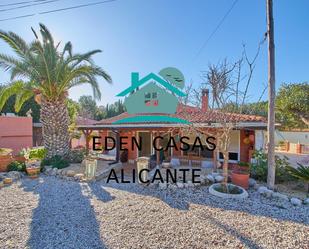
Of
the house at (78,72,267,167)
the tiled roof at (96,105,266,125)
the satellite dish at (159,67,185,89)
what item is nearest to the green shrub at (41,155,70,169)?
the house at (78,72,267,167)

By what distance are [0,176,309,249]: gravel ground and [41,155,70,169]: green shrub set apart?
3.28m

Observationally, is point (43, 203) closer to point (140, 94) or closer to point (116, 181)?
point (116, 181)

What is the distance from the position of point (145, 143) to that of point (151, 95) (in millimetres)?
4405

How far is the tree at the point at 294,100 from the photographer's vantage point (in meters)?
20.3

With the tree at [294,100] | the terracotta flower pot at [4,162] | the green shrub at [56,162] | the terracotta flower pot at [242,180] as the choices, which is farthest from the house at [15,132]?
Answer: the tree at [294,100]

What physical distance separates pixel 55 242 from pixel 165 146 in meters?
11.7

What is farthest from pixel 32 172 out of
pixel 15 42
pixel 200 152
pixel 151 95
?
pixel 200 152

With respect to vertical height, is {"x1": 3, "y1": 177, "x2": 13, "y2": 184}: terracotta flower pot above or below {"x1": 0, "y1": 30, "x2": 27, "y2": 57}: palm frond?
below

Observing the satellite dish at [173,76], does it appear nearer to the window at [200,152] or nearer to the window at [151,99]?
the window at [151,99]

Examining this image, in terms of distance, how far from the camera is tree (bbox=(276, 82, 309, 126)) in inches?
799

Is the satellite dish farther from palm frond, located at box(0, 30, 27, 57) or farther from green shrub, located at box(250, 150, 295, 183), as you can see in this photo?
palm frond, located at box(0, 30, 27, 57)

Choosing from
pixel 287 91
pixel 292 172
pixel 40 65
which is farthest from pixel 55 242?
pixel 287 91

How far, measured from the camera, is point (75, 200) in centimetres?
788

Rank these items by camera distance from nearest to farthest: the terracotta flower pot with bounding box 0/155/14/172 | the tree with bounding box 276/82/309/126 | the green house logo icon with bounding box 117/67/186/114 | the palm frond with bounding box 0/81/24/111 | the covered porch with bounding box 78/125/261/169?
1. the terracotta flower pot with bounding box 0/155/14/172
2. the palm frond with bounding box 0/81/24/111
3. the covered porch with bounding box 78/125/261/169
4. the green house logo icon with bounding box 117/67/186/114
5. the tree with bounding box 276/82/309/126
